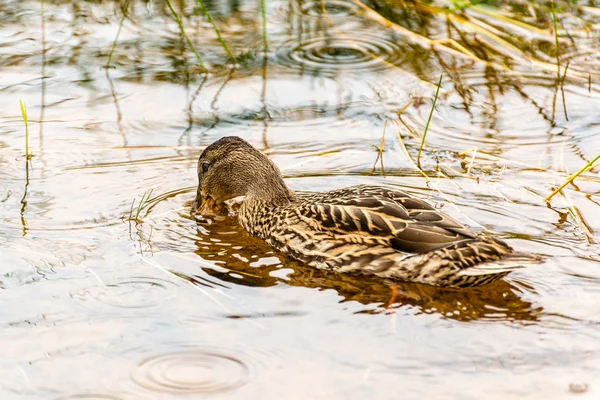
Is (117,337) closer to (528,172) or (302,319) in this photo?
(302,319)

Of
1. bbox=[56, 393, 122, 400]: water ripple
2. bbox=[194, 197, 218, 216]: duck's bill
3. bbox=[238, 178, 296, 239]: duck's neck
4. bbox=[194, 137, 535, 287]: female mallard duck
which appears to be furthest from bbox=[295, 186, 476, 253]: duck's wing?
bbox=[56, 393, 122, 400]: water ripple

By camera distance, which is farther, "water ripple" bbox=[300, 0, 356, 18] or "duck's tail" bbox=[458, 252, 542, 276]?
"water ripple" bbox=[300, 0, 356, 18]

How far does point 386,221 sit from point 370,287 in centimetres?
47

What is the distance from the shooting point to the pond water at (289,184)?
5.38 meters

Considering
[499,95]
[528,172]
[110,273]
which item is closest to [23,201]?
[110,273]

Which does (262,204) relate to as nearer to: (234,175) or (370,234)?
(234,175)

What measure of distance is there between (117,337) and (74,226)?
5.78 feet

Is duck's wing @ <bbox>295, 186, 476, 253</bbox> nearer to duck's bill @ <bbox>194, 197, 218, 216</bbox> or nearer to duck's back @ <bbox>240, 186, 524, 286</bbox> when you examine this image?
duck's back @ <bbox>240, 186, 524, 286</bbox>

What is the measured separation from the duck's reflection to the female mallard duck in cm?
8

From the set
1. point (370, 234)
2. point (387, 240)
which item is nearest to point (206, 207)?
point (370, 234)

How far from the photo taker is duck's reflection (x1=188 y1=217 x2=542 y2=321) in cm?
612

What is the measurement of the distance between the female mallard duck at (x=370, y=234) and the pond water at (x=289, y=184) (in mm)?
138

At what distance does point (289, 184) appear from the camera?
26.9ft

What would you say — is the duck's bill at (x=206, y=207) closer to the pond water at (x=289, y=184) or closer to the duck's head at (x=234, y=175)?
the duck's head at (x=234, y=175)
